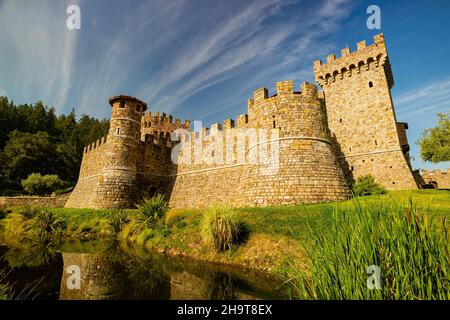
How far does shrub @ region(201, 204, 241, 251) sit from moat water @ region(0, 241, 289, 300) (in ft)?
3.45

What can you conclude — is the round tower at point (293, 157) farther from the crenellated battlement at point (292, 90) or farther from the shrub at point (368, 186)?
the shrub at point (368, 186)

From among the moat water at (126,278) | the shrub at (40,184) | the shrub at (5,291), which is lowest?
the moat water at (126,278)

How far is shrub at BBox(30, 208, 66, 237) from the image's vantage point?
53.8 feet

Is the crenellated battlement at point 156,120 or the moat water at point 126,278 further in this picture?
the crenellated battlement at point 156,120

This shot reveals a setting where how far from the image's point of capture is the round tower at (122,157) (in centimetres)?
2216

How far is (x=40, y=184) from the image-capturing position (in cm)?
3400

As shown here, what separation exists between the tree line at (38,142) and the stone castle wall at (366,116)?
41.4 metres

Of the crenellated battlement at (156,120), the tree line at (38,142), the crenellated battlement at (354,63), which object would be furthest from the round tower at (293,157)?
the tree line at (38,142)

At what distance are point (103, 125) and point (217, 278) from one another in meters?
61.5

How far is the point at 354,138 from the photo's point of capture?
2031 cm

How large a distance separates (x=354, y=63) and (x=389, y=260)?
2308 cm

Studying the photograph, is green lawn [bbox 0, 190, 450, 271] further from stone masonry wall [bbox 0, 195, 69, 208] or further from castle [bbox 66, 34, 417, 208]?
stone masonry wall [bbox 0, 195, 69, 208]

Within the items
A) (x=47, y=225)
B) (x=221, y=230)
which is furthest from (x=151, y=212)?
(x=47, y=225)

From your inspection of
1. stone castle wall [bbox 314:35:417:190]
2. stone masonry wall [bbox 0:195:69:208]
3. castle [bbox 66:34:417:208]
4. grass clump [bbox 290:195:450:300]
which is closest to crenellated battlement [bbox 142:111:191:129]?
castle [bbox 66:34:417:208]
